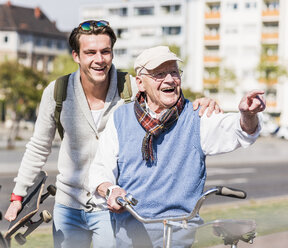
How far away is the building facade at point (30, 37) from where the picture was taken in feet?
268

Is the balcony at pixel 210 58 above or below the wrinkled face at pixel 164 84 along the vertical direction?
above

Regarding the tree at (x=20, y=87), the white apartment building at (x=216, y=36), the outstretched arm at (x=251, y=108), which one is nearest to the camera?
the outstretched arm at (x=251, y=108)

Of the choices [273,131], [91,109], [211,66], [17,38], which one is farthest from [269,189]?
[17,38]

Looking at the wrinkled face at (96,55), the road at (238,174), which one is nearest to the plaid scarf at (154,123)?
the wrinkled face at (96,55)

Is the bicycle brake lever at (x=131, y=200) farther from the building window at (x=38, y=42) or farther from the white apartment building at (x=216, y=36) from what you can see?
the building window at (x=38, y=42)

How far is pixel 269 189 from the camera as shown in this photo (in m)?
15.1

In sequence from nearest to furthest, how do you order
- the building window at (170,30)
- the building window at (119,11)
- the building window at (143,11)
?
the building window at (170,30), the building window at (143,11), the building window at (119,11)

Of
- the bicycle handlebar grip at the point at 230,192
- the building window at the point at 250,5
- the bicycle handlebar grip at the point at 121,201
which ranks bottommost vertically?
the bicycle handlebar grip at the point at 121,201

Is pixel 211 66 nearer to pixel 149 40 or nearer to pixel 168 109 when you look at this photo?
pixel 149 40

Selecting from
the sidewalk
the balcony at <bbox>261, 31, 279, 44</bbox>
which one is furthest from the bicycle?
the balcony at <bbox>261, 31, 279, 44</bbox>

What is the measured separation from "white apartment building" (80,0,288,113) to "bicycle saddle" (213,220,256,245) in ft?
214

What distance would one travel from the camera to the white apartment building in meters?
74.7

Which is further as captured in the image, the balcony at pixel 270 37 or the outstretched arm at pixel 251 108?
the balcony at pixel 270 37

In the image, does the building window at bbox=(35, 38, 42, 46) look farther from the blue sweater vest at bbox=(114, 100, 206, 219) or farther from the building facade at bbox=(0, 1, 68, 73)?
the blue sweater vest at bbox=(114, 100, 206, 219)
